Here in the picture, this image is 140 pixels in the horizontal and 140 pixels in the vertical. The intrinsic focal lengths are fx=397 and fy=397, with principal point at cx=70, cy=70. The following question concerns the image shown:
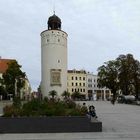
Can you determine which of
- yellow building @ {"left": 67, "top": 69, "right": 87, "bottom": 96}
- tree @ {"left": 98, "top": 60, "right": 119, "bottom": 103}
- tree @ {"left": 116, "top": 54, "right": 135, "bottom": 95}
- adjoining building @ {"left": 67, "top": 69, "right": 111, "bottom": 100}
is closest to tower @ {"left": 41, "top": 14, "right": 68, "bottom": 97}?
tree @ {"left": 98, "top": 60, "right": 119, "bottom": 103}

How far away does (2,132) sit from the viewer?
1738cm

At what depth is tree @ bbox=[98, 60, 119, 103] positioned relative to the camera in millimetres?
101231

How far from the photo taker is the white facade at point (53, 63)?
116 m

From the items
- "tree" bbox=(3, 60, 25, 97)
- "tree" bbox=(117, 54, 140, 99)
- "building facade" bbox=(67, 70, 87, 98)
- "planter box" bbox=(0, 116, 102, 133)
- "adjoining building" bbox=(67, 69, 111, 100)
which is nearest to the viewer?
"planter box" bbox=(0, 116, 102, 133)

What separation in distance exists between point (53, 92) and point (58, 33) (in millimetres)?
18178

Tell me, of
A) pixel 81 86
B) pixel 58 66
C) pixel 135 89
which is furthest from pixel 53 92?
pixel 81 86

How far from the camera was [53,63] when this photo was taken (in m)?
116

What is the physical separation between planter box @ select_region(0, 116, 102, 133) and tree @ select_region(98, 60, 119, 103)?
8278cm

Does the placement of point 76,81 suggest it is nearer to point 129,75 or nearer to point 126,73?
point 126,73

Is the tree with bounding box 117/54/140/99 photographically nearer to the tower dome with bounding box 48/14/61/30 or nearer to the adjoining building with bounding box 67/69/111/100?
the tower dome with bounding box 48/14/61/30

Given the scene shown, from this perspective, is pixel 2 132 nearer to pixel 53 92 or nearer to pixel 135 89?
pixel 135 89

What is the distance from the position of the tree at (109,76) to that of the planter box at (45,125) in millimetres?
82781


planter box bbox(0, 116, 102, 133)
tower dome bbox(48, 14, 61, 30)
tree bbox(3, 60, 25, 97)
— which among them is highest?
tower dome bbox(48, 14, 61, 30)

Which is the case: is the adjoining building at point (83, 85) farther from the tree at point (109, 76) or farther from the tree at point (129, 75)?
the tree at point (129, 75)
